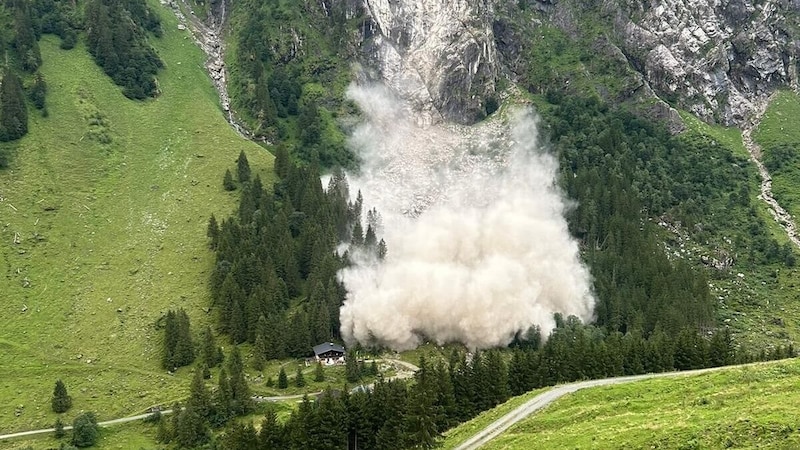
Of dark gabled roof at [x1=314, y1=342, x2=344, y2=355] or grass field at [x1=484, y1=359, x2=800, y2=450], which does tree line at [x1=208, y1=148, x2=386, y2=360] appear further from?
grass field at [x1=484, y1=359, x2=800, y2=450]

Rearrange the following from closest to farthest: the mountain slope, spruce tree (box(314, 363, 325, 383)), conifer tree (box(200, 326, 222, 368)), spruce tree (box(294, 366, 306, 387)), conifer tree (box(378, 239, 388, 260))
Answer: the mountain slope < spruce tree (box(294, 366, 306, 387)) < spruce tree (box(314, 363, 325, 383)) < conifer tree (box(200, 326, 222, 368)) < conifer tree (box(378, 239, 388, 260))

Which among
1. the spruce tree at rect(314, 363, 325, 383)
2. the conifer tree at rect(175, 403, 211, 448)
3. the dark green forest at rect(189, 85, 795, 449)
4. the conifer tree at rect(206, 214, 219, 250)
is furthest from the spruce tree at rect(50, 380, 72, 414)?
the conifer tree at rect(206, 214, 219, 250)

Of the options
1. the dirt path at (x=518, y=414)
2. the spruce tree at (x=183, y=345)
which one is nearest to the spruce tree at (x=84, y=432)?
the spruce tree at (x=183, y=345)

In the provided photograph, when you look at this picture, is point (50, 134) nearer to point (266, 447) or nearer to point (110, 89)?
point (110, 89)

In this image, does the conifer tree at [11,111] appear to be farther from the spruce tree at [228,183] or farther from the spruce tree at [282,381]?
the spruce tree at [282,381]

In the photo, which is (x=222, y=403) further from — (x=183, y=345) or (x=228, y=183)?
(x=228, y=183)
